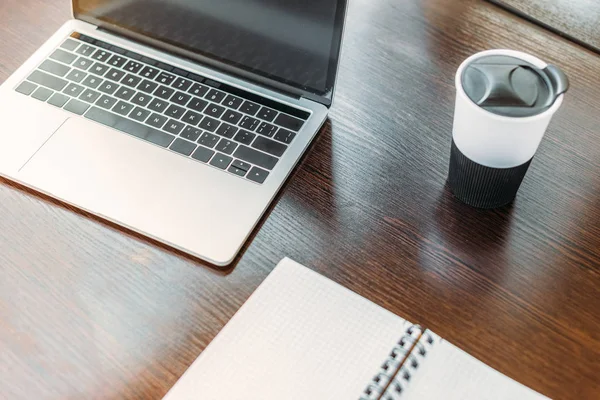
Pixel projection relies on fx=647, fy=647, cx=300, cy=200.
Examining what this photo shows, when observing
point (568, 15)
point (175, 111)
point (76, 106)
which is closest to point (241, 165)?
point (175, 111)

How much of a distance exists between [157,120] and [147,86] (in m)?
0.05

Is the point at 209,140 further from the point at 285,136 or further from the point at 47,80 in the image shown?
the point at 47,80

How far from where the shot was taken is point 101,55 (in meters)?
0.78

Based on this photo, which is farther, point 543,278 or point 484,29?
point 484,29

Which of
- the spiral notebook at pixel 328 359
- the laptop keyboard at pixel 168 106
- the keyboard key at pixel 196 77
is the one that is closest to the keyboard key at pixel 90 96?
the laptop keyboard at pixel 168 106

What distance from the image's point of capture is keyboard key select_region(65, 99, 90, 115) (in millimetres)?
732

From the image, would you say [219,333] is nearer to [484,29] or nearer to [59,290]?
[59,290]

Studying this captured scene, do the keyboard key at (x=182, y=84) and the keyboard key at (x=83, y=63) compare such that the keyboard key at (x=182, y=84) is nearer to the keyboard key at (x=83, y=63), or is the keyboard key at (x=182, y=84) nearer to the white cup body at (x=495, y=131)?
the keyboard key at (x=83, y=63)

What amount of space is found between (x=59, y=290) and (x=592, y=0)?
2.41 feet

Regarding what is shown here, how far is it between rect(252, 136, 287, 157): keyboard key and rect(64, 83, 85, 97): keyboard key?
0.22 metres

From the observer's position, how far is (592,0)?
33.0 inches

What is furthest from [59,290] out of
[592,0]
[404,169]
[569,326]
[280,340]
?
[592,0]

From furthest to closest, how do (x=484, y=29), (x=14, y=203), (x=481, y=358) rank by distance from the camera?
(x=484, y=29) → (x=14, y=203) → (x=481, y=358)

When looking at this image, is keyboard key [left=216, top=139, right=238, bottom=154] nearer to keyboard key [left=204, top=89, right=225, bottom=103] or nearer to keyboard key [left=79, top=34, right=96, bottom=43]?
keyboard key [left=204, top=89, right=225, bottom=103]
